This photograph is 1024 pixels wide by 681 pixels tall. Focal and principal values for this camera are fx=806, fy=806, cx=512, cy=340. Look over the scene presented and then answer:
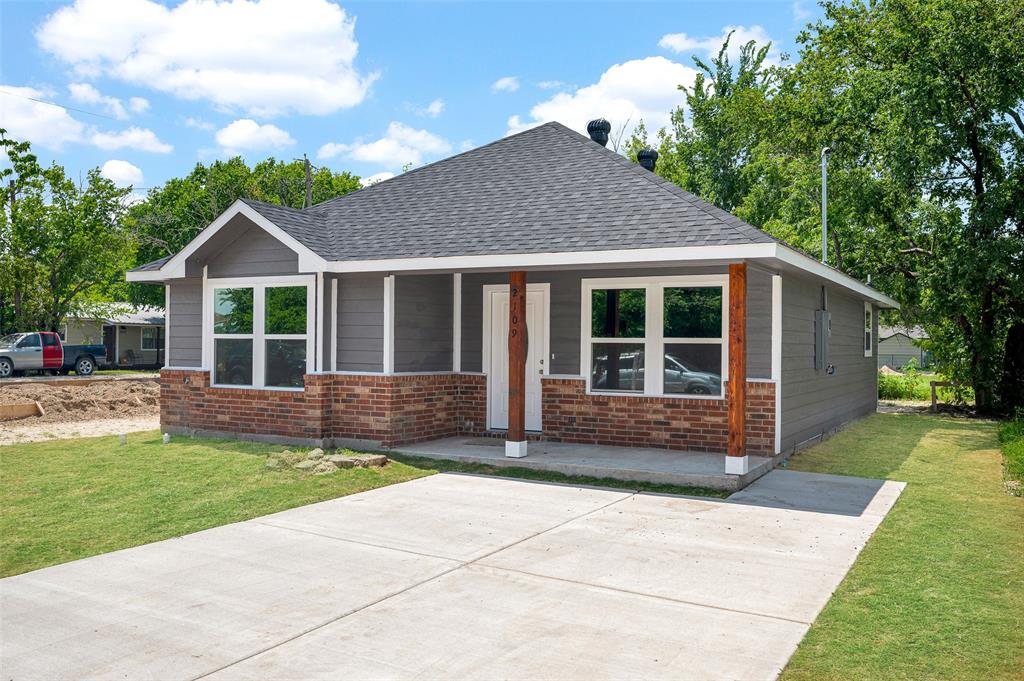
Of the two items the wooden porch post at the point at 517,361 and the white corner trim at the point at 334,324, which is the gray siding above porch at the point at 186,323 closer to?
the white corner trim at the point at 334,324

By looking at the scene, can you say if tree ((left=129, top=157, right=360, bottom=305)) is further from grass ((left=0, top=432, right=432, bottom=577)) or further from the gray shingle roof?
grass ((left=0, top=432, right=432, bottom=577))

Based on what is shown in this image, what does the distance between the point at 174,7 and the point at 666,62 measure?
214 ft

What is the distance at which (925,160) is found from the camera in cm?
1834

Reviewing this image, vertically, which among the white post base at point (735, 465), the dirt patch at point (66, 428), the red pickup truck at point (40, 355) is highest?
the red pickup truck at point (40, 355)

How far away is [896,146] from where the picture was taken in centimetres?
1888

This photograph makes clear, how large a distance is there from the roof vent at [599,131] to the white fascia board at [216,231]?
602 cm

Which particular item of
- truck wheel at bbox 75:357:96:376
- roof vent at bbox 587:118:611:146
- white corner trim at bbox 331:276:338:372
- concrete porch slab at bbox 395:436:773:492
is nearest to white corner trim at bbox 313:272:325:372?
white corner trim at bbox 331:276:338:372

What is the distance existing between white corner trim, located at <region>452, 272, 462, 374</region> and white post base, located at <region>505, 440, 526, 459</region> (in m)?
2.52

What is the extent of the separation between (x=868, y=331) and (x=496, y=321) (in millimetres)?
11268

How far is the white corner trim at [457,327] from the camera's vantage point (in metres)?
12.5

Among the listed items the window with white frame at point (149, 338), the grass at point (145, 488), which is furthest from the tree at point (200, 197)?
the grass at point (145, 488)

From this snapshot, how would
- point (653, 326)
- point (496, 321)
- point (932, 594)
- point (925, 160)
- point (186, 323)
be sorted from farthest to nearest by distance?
point (925, 160) < point (186, 323) < point (496, 321) < point (653, 326) < point (932, 594)

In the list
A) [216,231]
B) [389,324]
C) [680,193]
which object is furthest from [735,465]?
[216,231]

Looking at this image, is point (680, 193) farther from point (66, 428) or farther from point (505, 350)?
point (66, 428)
